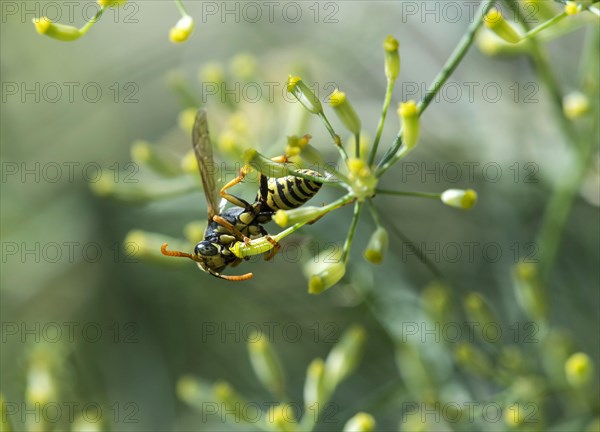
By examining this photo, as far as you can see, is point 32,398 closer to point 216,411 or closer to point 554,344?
point 216,411

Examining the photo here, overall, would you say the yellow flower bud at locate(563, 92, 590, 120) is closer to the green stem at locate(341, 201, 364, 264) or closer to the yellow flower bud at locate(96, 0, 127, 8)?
the green stem at locate(341, 201, 364, 264)

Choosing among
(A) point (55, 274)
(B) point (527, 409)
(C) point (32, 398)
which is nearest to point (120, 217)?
(A) point (55, 274)

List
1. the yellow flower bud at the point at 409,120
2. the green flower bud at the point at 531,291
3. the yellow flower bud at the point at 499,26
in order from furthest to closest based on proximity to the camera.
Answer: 1. the green flower bud at the point at 531,291
2. the yellow flower bud at the point at 499,26
3. the yellow flower bud at the point at 409,120

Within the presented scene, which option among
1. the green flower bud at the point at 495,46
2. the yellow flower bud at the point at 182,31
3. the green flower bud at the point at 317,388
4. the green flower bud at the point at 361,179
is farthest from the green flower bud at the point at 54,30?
the green flower bud at the point at 495,46

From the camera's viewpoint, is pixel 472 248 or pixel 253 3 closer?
pixel 472 248

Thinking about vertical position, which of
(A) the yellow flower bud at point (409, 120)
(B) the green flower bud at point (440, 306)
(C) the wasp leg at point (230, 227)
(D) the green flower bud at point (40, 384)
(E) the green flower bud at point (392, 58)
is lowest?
(D) the green flower bud at point (40, 384)

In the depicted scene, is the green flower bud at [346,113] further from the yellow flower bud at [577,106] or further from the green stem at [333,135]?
the yellow flower bud at [577,106]

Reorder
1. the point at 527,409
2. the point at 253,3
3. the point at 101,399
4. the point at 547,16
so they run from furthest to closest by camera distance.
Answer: the point at 253,3 < the point at 101,399 < the point at 527,409 < the point at 547,16
